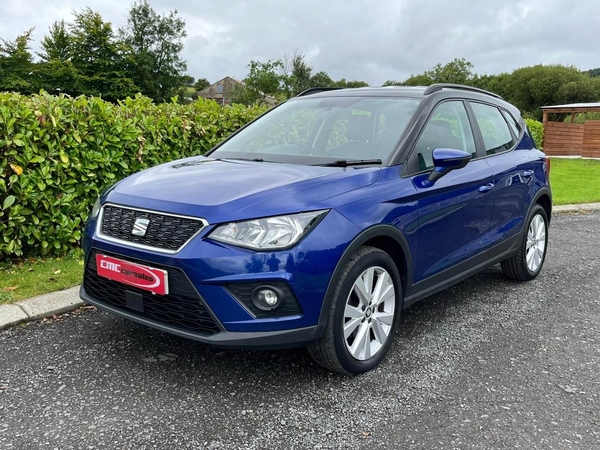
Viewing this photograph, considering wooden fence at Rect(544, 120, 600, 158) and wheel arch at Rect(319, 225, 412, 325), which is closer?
wheel arch at Rect(319, 225, 412, 325)

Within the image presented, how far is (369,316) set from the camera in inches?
126

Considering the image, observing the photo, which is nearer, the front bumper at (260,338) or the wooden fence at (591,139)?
the front bumper at (260,338)

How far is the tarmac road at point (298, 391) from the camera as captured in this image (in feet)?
8.59

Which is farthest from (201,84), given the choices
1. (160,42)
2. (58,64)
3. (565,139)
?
(565,139)

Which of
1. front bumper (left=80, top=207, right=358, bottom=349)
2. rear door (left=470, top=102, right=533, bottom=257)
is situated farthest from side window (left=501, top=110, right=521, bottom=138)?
front bumper (left=80, top=207, right=358, bottom=349)

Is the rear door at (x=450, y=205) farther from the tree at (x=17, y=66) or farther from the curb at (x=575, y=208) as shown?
the tree at (x=17, y=66)

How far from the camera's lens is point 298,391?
3.05 meters

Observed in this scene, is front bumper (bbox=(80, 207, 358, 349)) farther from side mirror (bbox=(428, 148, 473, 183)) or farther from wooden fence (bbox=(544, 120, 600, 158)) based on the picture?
wooden fence (bbox=(544, 120, 600, 158))

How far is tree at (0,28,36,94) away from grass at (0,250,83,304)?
42397 mm

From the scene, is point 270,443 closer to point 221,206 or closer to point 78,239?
point 221,206

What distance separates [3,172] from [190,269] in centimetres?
303

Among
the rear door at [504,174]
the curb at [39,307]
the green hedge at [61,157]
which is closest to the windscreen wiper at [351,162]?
the rear door at [504,174]

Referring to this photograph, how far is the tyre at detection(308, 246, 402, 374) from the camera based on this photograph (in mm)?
2932

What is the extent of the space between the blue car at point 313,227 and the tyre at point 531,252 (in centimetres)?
76
